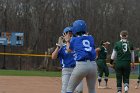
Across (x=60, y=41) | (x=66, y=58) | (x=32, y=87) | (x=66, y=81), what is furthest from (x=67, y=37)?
(x=32, y=87)

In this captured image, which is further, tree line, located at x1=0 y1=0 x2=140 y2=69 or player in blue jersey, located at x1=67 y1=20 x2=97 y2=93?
tree line, located at x1=0 y1=0 x2=140 y2=69

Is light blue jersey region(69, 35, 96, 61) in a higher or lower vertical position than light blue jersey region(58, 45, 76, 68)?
higher

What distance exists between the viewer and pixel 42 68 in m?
40.5

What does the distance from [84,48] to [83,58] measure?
21 cm

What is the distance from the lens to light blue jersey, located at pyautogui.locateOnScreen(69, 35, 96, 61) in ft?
29.9

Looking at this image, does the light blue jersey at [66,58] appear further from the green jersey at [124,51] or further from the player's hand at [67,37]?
the green jersey at [124,51]

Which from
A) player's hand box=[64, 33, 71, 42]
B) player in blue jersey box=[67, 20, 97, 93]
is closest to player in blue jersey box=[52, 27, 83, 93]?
player's hand box=[64, 33, 71, 42]

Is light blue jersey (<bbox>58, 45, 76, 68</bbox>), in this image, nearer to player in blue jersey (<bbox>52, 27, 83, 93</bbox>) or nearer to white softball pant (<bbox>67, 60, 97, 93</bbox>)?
player in blue jersey (<bbox>52, 27, 83, 93</bbox>)

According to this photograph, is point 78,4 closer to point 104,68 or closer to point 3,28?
point 3,28

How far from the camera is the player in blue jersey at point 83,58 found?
9.02 meters

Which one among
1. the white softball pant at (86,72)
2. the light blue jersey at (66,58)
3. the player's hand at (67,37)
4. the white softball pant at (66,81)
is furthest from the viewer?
the light blue jersey at (66,58)

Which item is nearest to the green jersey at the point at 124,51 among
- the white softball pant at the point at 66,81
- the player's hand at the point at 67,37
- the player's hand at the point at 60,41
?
the white softball pant at the point at 66,81

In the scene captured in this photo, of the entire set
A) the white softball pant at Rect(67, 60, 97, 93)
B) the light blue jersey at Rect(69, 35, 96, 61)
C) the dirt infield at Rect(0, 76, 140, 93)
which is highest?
the light blue jersey at Rect(69, 35, 96, 61)

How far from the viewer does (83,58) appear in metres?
9.09
